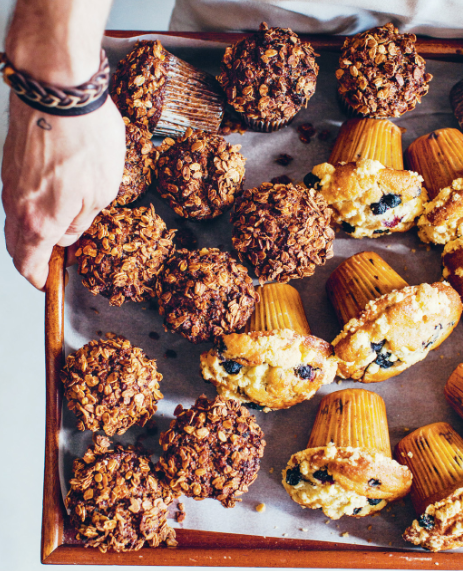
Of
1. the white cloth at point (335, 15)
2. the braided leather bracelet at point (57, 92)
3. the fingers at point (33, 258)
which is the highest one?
the white cloth at point (335, 15)

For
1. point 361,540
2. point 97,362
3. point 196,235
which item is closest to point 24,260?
point 97,362

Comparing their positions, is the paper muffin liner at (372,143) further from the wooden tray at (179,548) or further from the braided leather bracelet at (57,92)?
the wooden tray at (179,548)

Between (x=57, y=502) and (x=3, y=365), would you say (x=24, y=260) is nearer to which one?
(x=57, y=502)

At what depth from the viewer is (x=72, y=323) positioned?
2160 mm

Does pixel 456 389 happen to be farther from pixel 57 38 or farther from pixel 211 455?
pixel 57 38

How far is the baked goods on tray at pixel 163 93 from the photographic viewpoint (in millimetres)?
2020

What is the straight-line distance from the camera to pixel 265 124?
2168mm

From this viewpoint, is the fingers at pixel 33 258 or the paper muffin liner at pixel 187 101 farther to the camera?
the paper muffin liner at pixel 187 101

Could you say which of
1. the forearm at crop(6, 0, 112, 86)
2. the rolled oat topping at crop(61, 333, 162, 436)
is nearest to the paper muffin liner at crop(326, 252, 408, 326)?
the rolled oat topping at crop(61, 333, 162, 436)

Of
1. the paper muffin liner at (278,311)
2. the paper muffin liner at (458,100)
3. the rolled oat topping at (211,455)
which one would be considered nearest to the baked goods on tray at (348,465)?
the rolled oat topping at (211,455)

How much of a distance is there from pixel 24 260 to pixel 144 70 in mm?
954

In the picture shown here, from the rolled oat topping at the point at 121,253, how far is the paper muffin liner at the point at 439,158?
1.25 metres

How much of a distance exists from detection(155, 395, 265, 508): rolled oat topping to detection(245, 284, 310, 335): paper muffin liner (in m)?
0.38

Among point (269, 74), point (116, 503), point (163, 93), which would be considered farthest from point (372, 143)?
point (116, 503)
